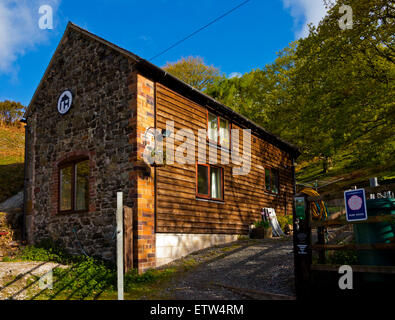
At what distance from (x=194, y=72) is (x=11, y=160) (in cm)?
1787

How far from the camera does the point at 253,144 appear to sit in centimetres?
1648

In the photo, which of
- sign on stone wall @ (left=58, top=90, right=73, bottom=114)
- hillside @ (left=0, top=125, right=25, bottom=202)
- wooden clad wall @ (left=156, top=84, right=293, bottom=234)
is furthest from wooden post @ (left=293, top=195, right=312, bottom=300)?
hillside @ (left=0, top=125, right=25, bottom=202)

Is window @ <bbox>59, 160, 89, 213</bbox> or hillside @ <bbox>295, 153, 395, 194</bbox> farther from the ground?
hillside @ <bbox>295, 153, 395, 194</bbox>

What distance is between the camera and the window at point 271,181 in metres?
17.8

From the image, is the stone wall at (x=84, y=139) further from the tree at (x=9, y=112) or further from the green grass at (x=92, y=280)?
the tree at (x=9, y=112)

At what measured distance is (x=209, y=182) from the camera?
13.2 metres

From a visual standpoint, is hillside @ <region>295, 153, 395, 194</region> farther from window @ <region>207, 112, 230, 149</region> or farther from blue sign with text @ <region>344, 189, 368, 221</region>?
blue sign with text @ <region>344, 189, 368, 221</region>

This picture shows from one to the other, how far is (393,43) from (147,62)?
11.0 meters

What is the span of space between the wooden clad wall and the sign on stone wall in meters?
3.59

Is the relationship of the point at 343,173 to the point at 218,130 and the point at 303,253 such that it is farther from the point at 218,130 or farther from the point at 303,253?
the point at 303,253

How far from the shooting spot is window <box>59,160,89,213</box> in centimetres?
1182

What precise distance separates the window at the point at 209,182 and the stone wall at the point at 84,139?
3.17 metres

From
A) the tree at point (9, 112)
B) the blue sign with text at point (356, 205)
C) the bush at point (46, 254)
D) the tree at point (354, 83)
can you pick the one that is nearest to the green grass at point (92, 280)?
the bush at point (46, 254)

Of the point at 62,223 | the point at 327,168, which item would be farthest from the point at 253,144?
the point at 327,168
